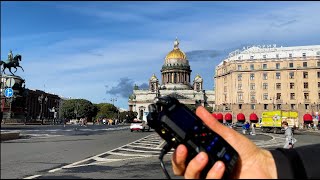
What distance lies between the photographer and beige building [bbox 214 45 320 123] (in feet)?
299

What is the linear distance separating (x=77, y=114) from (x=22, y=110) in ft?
329

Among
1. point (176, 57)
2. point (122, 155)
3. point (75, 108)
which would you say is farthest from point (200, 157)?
point (176, 57)

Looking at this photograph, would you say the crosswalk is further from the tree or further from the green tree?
the green tree

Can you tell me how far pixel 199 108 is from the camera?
1.85 meters

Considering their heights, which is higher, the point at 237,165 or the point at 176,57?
the point at 176,57

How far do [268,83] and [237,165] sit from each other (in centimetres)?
9966

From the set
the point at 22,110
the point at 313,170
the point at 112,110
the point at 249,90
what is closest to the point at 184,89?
the point at 112,110

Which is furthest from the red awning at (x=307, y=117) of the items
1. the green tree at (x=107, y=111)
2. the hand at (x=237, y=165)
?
the hand at (x=237, y=165)

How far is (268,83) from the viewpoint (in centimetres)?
9744

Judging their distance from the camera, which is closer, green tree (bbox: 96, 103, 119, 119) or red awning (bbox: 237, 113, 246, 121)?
red awning (bbox: 237, 113, 246, 121)

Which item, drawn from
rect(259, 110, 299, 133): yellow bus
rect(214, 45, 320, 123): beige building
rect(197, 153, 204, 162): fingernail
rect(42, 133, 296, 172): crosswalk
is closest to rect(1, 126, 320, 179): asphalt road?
rect(42, 133, 296, 172): crosswalk

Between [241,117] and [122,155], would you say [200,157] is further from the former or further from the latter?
[241,117]

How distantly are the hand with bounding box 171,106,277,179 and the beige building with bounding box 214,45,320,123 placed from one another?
88800mm

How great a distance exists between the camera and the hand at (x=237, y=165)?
1.65 m
